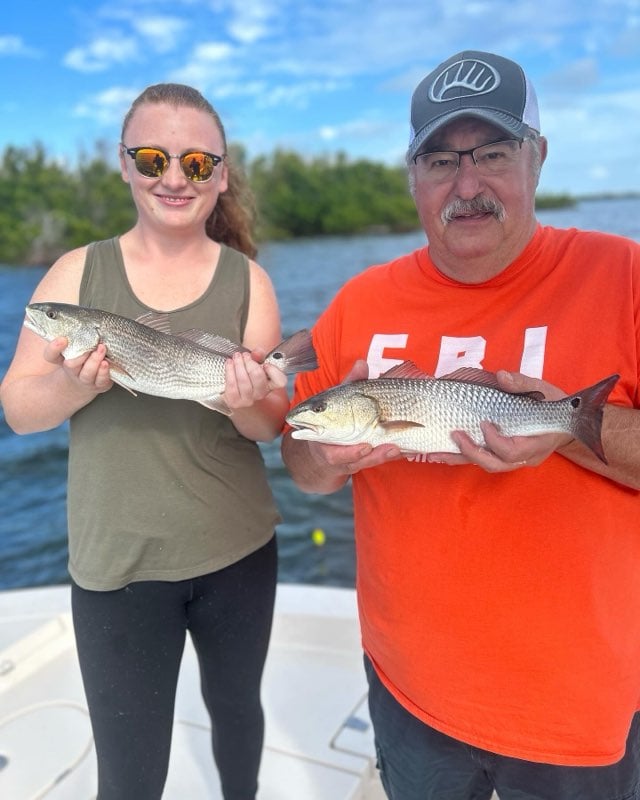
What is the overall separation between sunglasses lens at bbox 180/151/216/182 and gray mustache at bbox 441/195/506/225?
0.95 m

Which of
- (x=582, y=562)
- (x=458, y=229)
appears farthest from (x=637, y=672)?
(x=458, y=229)

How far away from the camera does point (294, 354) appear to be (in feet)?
8.05

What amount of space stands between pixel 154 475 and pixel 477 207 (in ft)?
5.04

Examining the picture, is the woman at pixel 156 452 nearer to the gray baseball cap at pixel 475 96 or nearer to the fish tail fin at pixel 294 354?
the fish tail fin at pixel 294 354

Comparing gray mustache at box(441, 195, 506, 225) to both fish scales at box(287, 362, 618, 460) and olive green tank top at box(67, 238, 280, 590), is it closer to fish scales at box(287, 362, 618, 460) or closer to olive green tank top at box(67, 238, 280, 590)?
fish scales at box(287, 362, 618, 460)

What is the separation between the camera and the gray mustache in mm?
2266

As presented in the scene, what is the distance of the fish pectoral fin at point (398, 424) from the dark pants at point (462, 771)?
3.24 feet

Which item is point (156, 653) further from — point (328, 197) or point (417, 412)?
point (328, 197)

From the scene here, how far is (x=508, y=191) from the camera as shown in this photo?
7.52ft

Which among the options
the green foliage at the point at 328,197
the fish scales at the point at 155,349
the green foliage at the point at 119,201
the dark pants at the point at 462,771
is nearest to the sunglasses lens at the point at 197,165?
the fish scales at the point at 155,349

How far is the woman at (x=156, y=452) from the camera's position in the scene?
246 cm

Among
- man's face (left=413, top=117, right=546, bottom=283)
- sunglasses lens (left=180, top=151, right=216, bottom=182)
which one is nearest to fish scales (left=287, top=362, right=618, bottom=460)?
man's face (left=413, top=117, right=546, bottom=283)

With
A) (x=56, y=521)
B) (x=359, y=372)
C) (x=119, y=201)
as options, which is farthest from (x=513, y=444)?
(x=119, y=201)

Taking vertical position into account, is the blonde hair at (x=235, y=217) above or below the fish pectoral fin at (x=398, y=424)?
above
